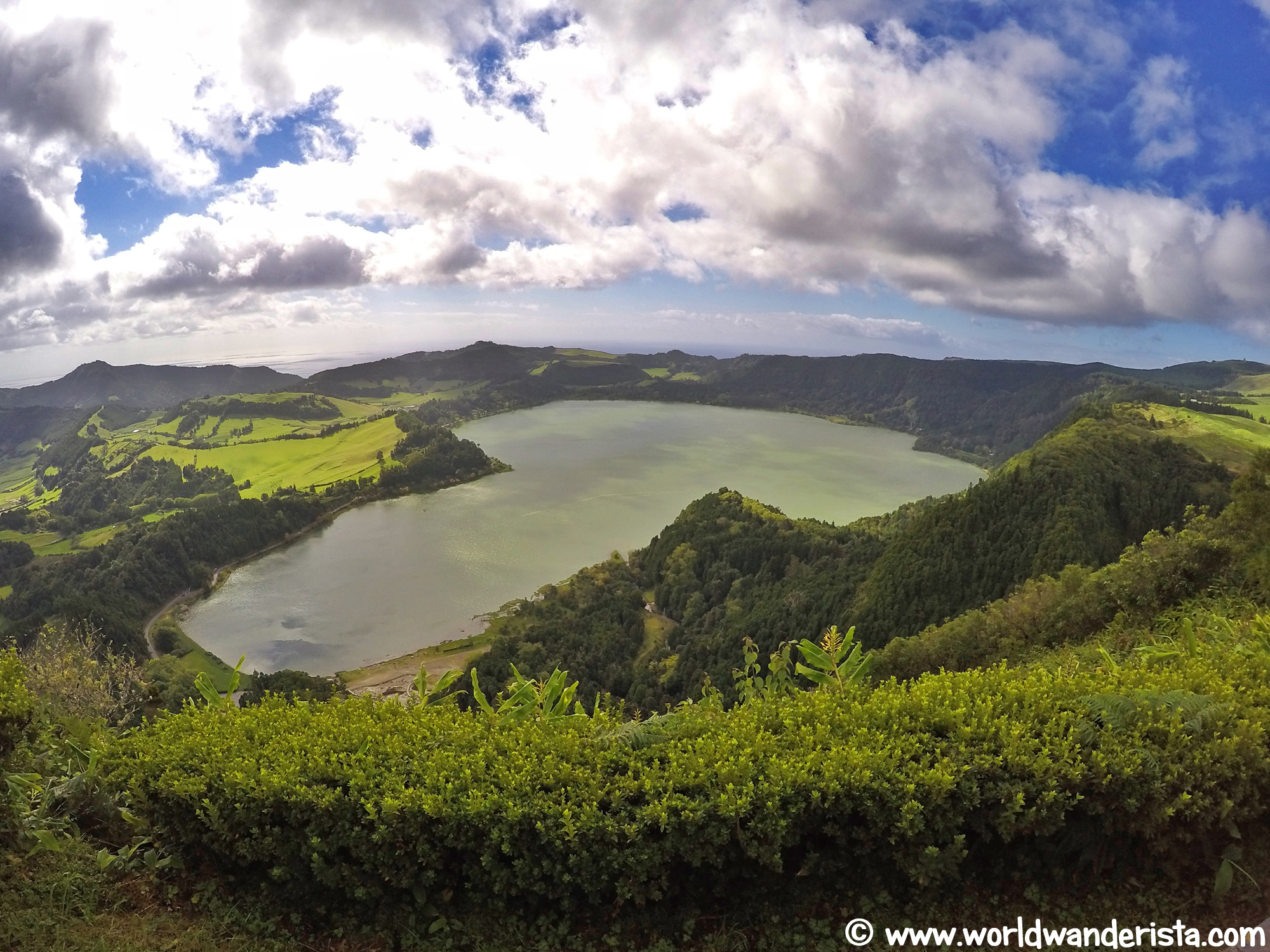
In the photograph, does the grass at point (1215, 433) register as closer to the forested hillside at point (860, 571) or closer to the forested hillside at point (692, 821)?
the forested hillside at point (860, 571)

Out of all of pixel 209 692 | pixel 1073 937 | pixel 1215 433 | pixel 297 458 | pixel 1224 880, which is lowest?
pixel 297 458

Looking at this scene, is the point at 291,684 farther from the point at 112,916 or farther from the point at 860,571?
the point at 112,916

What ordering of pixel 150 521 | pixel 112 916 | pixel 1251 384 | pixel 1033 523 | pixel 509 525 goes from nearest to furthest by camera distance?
1. pixel 112 916
2. pixel 1033 523
3. pixel 509 525
4. pixel 150 521
5. pixel 1251 384

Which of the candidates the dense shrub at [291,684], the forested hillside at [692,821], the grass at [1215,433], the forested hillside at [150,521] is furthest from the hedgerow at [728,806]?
the grass at [1215,433]

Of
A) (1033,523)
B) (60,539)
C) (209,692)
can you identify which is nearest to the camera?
(209,692)

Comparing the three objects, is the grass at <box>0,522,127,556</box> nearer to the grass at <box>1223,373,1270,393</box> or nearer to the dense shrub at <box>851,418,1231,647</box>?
the dense shrub at <box>851,418,1231,647</box>

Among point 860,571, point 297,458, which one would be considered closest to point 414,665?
point 860,571

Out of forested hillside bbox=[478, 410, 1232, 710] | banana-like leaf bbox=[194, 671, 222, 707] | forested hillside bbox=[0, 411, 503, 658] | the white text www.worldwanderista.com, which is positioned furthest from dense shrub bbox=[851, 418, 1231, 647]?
forested hillside bbox=[0, 411, 503, 658]

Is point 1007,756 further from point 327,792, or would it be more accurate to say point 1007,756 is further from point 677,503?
point 677,503
